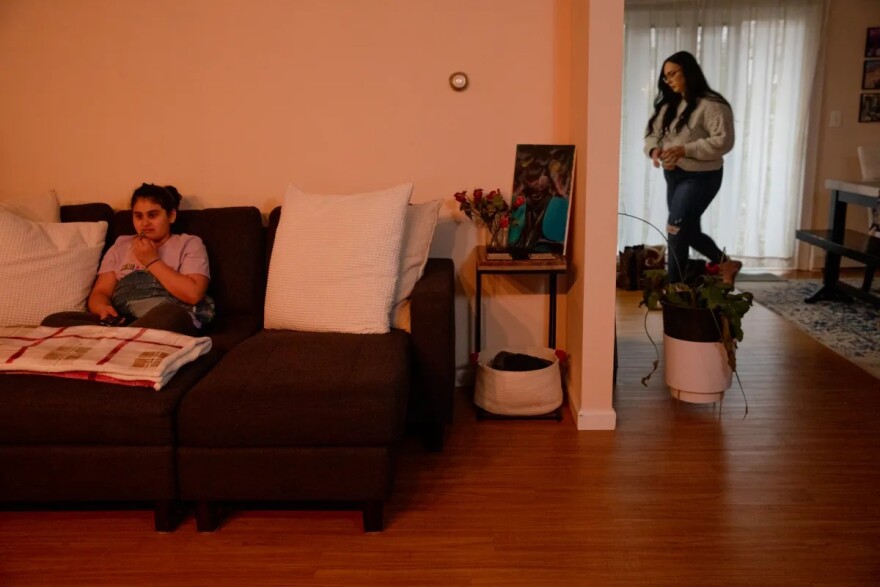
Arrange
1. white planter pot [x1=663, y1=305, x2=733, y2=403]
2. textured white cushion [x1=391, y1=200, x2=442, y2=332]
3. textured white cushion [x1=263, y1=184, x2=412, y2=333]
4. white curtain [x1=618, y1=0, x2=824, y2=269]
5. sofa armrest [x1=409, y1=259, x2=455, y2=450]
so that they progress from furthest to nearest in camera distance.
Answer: white curtain [x1=618, y1=0, x2=824, y2=269], white planter pot [x1=663, y1=305, x2=733, y2=403], textured white cushion [x1=391, y1=200, x2=442, y2=332], textured white cushion [x1=263, y1=184, x2=412, y2=333], sofa armrest [x1=409, y1=259, x2=455, y2=450]

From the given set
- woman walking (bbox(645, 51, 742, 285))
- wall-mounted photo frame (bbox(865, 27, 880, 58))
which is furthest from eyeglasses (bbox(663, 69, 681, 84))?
wall-mounted photo frame (bbox(865, 27, 880, 58))

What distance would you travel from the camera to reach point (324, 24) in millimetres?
3166

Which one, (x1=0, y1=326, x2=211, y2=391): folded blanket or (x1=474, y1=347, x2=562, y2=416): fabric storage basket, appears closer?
(x1=0, y1=326, x2=211, y2=391): folded blanket

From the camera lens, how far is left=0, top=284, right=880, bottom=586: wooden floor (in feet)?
6.91

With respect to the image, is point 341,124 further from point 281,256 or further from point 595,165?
point 595,165

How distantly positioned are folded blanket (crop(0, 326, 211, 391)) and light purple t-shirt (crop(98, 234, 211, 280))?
407 millimetres

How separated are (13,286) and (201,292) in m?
0.64

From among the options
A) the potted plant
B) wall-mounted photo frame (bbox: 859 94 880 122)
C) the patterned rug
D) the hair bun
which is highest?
wall-mounted photo frame (bbox: 859 94 880 122)

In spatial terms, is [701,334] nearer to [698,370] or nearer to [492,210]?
[698,370]

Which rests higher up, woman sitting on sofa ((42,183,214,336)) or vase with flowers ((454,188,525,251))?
vase with flowers ((454,188,525,251))

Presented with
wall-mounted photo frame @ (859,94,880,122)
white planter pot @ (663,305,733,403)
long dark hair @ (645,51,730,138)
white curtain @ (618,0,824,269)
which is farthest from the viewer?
wall-mounted photo frame @ (859,94,880,122)

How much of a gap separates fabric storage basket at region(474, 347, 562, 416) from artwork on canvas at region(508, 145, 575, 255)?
48 centimetres

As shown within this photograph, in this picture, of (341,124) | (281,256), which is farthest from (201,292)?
(341,124)

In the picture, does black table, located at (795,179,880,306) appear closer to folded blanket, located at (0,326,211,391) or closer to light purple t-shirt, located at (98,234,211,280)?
light purple t-shirt, located at (98,234,211,280)
